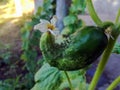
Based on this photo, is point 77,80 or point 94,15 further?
point 77,80

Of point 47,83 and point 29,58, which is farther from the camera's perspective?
point 29,58

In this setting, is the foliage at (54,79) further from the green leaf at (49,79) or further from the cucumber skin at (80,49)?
the cucumber skin at (80,49)

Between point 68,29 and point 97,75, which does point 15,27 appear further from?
point 97,75

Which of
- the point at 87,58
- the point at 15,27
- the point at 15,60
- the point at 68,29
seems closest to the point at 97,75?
the point at 87,58

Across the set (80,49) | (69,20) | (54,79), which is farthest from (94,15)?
(69,20)

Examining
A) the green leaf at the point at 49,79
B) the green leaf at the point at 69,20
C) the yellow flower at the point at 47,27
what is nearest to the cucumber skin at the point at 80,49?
the yellow flower at the point at 47,27

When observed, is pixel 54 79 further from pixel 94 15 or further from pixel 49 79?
pixel 94 15

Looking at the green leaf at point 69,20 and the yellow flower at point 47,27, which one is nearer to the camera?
the yellow flower at point 47,27

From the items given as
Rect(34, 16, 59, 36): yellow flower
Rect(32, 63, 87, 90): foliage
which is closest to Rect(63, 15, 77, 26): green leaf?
Rect(32, 63, 87, 90): foliage

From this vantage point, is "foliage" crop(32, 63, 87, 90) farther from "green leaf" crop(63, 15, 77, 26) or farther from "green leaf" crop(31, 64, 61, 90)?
"green leaf" crop(63, 15, 77, 26)
